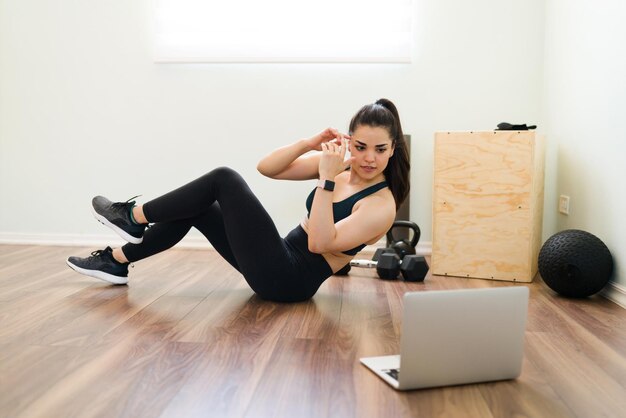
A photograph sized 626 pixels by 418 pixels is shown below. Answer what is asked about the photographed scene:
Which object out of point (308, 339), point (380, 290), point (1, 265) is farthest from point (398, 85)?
point (1, 265)

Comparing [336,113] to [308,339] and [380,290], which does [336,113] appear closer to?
[380,290]

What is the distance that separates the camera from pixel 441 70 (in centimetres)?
364

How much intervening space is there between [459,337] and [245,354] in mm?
626

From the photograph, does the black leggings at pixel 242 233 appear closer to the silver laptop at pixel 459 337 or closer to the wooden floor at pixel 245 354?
the wooden floor at pixel 245 354

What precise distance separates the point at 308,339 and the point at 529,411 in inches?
28.8

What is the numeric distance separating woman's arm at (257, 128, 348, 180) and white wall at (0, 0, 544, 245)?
1.31m

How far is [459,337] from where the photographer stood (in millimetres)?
1527

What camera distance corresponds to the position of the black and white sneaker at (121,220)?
2438 mm

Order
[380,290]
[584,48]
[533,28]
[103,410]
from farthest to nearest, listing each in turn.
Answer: [533,28], [584,48], [380,290], [103,410]

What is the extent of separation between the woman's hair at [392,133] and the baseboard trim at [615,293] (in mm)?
994

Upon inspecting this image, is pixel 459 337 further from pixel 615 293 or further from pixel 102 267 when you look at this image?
pixel 102 267

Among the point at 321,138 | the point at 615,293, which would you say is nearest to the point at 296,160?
the point at 321,138

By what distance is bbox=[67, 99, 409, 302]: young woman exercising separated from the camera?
7.04 feet

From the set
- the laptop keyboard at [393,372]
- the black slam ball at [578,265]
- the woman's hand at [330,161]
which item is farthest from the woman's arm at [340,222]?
the black slam ball at [578,265]
